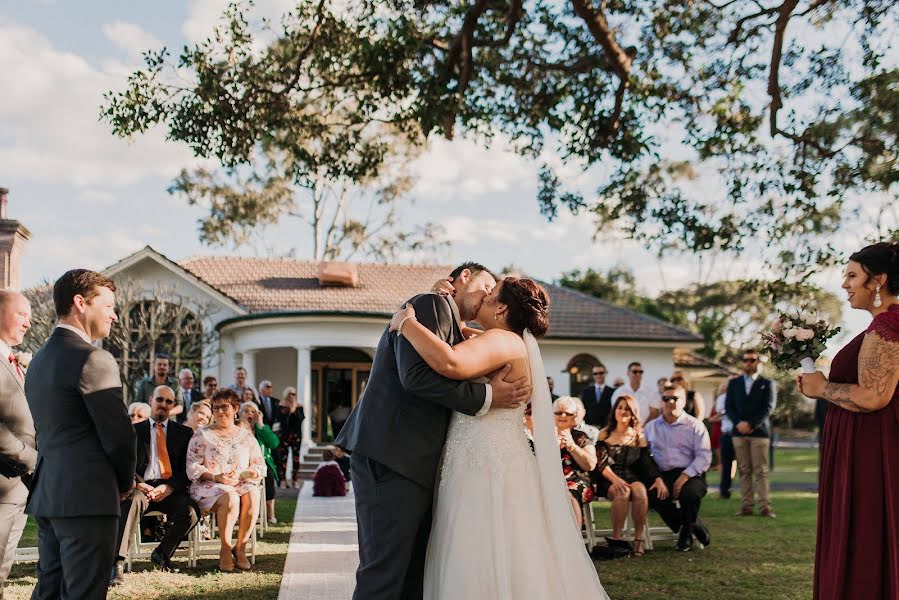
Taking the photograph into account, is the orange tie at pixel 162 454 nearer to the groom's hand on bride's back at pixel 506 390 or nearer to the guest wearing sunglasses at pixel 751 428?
the groom's hand on bride's back at pixel 506 390

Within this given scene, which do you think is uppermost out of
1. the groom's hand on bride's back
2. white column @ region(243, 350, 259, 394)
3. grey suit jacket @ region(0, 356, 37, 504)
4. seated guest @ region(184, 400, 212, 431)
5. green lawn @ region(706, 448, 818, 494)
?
the groom's hand on bride's back

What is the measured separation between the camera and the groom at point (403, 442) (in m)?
4.56

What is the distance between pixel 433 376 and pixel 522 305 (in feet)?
2.38

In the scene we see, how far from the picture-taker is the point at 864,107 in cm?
1156

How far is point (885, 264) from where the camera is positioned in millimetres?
4723

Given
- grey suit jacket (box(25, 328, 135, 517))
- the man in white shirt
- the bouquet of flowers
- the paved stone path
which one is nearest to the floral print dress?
the paved stone path

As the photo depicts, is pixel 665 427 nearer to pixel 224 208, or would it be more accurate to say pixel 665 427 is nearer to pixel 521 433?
pixel 521 433

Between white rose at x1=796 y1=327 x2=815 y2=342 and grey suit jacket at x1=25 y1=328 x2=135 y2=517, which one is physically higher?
white rose at x1=796 y1=327 x2=815 y2=342

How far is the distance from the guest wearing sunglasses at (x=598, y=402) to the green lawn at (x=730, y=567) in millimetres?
2899

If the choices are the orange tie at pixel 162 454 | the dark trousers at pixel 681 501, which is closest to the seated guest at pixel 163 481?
the orange tie at pixel 162 454

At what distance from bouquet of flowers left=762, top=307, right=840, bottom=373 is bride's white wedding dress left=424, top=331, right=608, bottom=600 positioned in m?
1.45

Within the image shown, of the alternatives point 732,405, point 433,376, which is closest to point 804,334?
point 433,376

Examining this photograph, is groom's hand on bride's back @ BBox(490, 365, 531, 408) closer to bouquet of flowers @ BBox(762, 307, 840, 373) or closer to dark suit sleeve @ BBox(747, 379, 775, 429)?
bouquet of flowers @ BBox(762, 307, 840, 373)

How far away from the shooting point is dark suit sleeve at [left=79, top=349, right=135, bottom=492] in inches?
171
